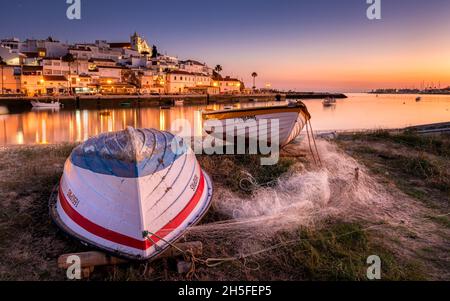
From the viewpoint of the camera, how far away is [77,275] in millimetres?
3826

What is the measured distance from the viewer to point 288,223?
17.2 feet

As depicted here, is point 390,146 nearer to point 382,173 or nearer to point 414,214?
point 382,173

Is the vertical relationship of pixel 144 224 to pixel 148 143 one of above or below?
below

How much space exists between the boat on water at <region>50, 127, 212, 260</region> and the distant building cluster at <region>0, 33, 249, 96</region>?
67.7m

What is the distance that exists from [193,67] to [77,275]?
11364 cm

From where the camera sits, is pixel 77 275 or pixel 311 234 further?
pixel 311 234

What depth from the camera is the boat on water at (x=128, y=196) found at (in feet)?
12.8

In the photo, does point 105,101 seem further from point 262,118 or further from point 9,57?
point 262,118

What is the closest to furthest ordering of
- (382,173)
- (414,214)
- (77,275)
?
(77,275)
(414,214)
(382,173)

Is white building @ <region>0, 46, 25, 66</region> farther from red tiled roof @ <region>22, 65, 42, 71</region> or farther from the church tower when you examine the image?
the church tower

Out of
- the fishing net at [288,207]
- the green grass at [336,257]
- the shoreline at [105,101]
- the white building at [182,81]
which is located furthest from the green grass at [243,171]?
the white building at [182,81]

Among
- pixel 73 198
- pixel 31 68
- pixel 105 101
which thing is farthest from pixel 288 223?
pixel 31 68
